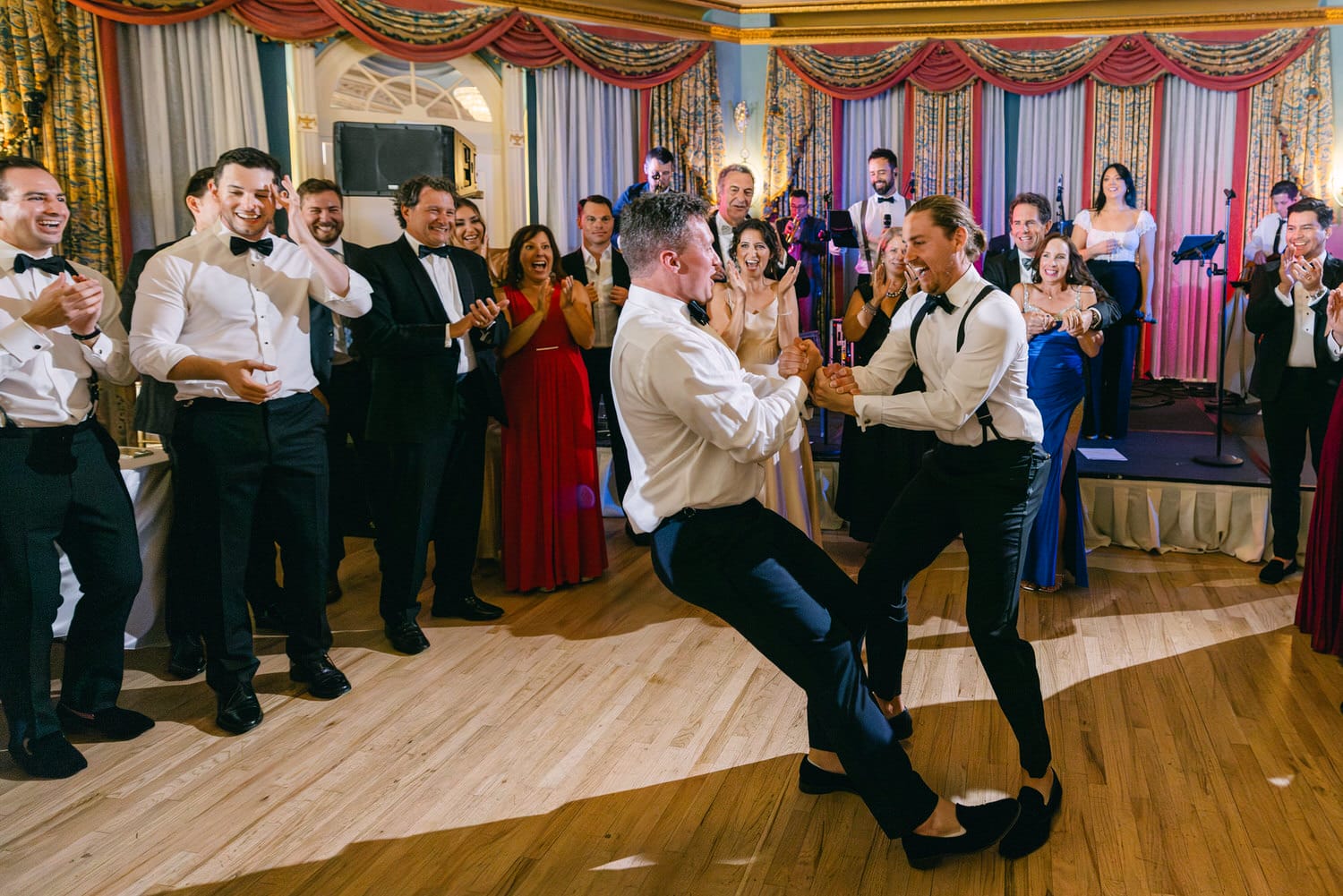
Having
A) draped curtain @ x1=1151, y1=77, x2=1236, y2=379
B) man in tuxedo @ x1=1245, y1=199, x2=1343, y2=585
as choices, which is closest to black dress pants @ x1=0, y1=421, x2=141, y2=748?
man in tuxedo @ x1=1245, y1=199, x2=1343, y2=585

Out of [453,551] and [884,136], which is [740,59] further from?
[453,551]

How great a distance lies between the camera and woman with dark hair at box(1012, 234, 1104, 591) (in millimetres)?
3855

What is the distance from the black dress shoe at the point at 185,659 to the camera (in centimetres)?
339

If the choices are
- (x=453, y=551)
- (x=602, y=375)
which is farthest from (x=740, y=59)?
(x=453, y=551)

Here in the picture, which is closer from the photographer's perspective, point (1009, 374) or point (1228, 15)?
point (1009, 374)

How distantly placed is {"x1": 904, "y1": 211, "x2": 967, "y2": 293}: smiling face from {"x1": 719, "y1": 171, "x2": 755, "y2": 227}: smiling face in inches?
96.2

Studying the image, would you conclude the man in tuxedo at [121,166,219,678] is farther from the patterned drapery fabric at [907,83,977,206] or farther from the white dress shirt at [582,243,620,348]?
the patterned drapery fabric at [907,83,977,206]

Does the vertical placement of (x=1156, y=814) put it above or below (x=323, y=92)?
below

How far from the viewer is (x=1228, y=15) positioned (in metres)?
7.80

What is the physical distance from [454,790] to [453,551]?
1.44 meters

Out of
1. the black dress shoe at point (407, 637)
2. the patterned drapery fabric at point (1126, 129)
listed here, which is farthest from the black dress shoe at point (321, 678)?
the patterned drapery fabric at point (1126, 129)

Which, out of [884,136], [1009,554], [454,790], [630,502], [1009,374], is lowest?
[454,790]

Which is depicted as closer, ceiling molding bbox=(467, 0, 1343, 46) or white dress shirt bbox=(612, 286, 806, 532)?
white dress shirt bbox=(612, 286, 806, 532)

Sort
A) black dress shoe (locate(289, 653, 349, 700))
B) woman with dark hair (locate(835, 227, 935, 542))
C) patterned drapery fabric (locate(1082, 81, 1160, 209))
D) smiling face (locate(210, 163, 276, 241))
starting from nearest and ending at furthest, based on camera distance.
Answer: smiling face (locate(210, 163, 276, 241)) < black dress shoe (locate(289, 653, 349, 700)) < woman with dark hair (locate(835, 227, 935, 542)) < patterned drapery fabric (locate(1082, 81, 1160, 209))
